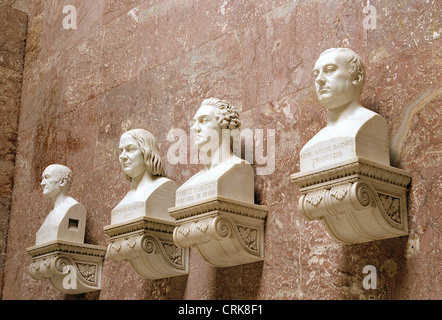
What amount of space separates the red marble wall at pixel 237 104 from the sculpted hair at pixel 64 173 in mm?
298

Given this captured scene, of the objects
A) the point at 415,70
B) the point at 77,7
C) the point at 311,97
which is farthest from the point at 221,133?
the point at 77,7

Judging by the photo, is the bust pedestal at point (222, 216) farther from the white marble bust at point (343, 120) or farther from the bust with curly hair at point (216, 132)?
the white marble bust at point (343, 120)

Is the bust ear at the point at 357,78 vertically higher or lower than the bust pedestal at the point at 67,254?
higher

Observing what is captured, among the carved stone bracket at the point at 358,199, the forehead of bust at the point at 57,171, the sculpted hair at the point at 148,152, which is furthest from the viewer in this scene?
the forehead of bust at the point at 57,171

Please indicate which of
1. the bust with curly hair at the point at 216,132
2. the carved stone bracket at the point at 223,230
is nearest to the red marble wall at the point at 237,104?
the carved stone bracket at the point at 223,230

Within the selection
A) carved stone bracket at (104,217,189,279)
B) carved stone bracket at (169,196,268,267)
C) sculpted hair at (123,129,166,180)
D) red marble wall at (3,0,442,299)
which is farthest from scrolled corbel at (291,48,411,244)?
sculpted hair at (123,129,166,180)

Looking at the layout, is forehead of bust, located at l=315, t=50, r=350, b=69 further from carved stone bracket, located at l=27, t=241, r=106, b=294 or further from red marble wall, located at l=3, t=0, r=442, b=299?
carved stone bracket, located at l=27, t=241, r=106, b=294

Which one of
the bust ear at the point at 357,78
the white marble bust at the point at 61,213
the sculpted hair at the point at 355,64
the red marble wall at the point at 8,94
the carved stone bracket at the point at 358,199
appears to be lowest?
the carved stone bracket at the point at 358,199

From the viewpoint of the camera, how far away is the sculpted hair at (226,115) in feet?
18.1

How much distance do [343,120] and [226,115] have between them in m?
1.03

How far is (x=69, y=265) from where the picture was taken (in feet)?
21.8

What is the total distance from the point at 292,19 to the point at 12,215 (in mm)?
4088

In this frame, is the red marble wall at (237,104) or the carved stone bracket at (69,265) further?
the carved stone bracket at (69,265)

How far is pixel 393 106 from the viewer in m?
4.92
